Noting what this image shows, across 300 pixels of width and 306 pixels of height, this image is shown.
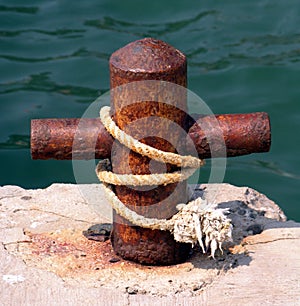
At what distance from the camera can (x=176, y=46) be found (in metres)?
Answer: 6.64

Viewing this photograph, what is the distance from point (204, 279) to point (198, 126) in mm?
554

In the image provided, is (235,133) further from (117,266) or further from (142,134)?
(117,266)

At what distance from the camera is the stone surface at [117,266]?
3.02 m

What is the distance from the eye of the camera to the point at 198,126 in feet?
10.5

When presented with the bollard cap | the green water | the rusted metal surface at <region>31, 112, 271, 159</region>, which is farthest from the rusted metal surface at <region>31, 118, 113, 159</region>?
the green water

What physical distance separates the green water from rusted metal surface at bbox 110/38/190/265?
1915mm

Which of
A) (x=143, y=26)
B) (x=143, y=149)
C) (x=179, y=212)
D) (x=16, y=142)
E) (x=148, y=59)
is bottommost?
(x=16, y=142)

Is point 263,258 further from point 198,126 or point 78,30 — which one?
point 78,30

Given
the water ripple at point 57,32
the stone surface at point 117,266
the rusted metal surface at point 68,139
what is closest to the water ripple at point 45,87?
the water ripple at point 57,32

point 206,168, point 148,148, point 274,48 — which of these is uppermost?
point 148,148

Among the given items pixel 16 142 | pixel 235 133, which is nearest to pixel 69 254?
pixel 235 133

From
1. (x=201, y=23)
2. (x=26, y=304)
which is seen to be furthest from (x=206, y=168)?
(x=26, y=304)

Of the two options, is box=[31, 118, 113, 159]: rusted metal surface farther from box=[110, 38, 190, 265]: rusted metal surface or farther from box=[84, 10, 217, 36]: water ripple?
box=[84, 10, 217, 36]: water ripple

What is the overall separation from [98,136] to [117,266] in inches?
19.5
